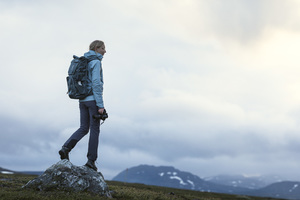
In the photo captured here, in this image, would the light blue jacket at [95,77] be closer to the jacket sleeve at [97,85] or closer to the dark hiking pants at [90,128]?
the jacket sleeve at [97,85]

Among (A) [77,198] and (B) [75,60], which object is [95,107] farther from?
(A) [77,198]

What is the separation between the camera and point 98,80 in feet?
38.6

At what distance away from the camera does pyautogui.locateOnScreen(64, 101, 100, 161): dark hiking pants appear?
1195 cm

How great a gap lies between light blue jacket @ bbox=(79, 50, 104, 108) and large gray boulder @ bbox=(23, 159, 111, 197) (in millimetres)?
2865

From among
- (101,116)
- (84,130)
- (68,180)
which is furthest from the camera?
(84,130)

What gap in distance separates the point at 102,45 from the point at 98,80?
1681mm

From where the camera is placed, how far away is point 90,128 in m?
12.1

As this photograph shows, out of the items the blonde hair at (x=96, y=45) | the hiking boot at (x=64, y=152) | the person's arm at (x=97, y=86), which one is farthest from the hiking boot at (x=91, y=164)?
the blonde hair at (x=96, y=45)

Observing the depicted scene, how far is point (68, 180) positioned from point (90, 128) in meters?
2.19

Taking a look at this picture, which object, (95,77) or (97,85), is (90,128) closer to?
(97,85)

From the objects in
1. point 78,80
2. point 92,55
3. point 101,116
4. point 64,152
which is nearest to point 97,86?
point 78,80

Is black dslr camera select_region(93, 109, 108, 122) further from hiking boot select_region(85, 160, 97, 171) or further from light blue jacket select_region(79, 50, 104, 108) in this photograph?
hiking boot select_region(85, 160, 97, 171)

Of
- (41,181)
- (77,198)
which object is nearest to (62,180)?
(41,181)

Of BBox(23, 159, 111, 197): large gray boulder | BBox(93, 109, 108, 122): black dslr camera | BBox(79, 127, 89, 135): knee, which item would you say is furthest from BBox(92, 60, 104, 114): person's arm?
BBox(23, 159, 111, 197): large gray boulder
